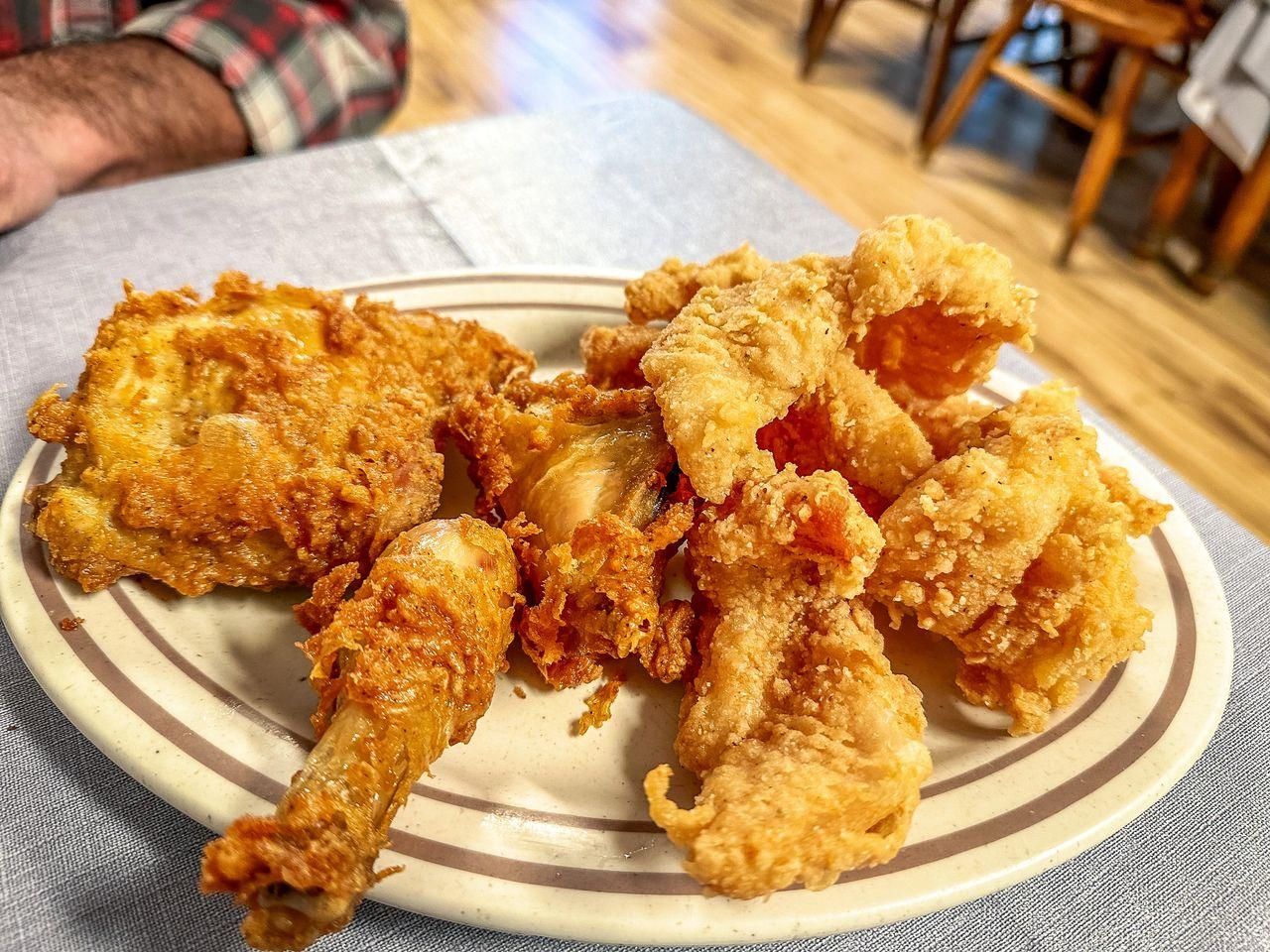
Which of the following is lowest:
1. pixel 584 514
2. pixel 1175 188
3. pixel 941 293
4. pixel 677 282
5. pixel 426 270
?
pixel 426 270

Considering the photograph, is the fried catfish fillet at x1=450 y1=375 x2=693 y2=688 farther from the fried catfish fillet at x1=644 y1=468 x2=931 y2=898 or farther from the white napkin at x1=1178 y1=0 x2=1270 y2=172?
the white napkin at x1=1178 y1=0 x2=1270 y2=172

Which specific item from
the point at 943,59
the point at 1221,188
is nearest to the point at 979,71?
the point at 943,59

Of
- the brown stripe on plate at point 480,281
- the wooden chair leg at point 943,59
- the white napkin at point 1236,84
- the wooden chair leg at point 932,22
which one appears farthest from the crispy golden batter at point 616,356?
the wooden chair leg at point 932,22

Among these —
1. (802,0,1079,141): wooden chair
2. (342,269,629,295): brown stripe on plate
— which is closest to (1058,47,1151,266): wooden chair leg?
(802,0,1079,141): wooden chair

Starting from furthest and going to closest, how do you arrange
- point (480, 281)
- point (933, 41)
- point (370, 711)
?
1. point (933, 41)
2. point (480, 281)
3. point (370, 711)

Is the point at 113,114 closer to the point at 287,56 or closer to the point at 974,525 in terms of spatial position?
the point at 287,56

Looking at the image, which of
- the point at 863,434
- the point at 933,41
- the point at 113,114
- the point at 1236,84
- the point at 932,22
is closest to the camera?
the point at 863,434

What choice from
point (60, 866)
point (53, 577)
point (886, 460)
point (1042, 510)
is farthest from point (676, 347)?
point (60, 866)
